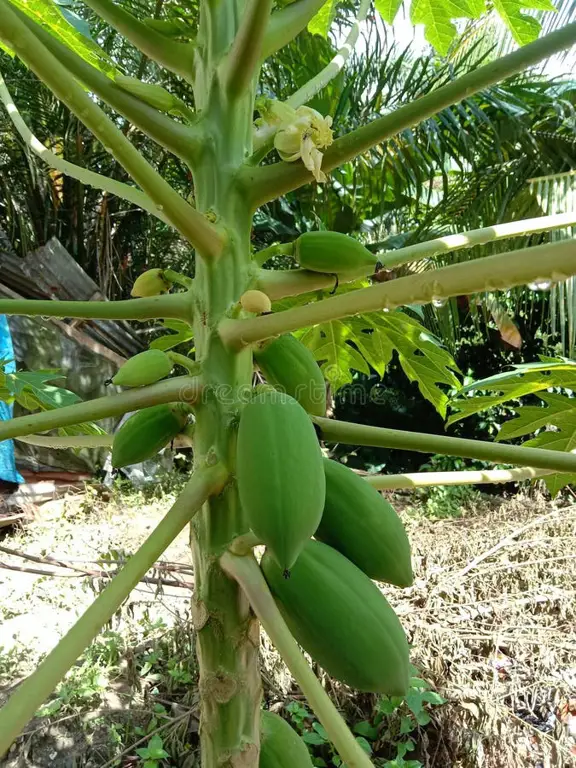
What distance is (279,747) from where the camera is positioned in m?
0.78

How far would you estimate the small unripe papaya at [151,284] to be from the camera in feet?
3.02

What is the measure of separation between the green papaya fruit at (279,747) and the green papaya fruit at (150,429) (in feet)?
1.29

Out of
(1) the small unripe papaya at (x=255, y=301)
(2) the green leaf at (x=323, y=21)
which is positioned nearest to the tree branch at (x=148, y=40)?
(1) the small unripe papaya at (x=255, y=301)

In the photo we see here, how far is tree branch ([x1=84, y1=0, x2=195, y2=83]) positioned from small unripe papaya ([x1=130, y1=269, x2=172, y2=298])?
0.33 metres

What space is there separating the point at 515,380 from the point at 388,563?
3.18 feet

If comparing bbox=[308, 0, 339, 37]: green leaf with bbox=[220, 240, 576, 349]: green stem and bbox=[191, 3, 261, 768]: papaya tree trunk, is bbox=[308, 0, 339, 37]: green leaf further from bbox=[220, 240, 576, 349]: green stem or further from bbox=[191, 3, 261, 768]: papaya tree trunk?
bbox=[220, 240, 576, 349]: green stem

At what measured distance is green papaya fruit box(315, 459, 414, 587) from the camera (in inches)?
29.3

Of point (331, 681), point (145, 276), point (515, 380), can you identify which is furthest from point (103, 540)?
point (145, 276)

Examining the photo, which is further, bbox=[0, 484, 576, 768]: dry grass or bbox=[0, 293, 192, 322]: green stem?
bbox=[0, 484, 576, 768]: dry grass

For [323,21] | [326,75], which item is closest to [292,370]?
[326,75]

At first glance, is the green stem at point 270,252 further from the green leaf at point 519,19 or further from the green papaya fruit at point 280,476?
the green leaf at point 519,19

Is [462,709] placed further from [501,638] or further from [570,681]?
[570,681]

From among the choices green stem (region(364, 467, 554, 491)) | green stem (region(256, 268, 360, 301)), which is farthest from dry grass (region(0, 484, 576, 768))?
green stem (region(256, 268, 360, 301))

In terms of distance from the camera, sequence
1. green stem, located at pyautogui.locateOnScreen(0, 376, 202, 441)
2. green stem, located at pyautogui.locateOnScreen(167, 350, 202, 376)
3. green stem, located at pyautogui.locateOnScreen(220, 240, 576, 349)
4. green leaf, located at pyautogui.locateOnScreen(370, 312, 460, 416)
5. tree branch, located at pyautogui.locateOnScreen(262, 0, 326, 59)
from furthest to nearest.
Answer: green leaf, located at pyautogui.locateOnScreen(370, 312, 460, 416), tree branch, located at pyautogui.locateOnScreen(262, 0, 326, 59), green stem, located at pyautogui.locateOnScreen(167, 350, 202, 376), green stem, located at pyautogui.locateOnScreen(0, 376, 202, 441), green stem, located at pyautogui.locateOnScreen(220, 240, 576, 349)
